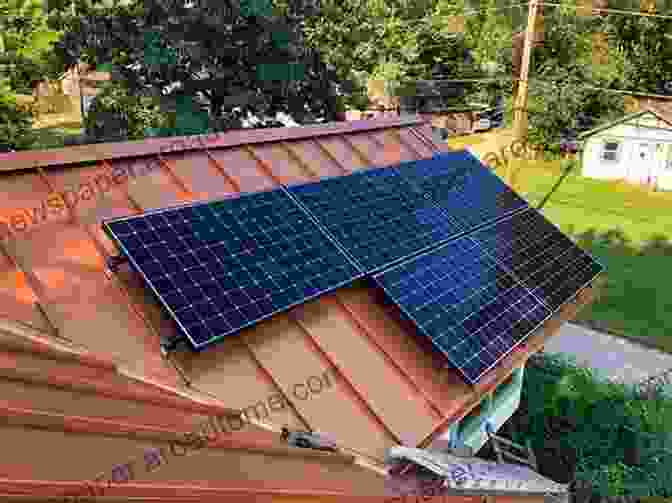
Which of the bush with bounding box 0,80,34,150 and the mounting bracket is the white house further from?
the mounting bracket

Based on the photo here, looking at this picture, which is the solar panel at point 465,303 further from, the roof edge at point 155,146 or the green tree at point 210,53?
the green tree at point 210,53

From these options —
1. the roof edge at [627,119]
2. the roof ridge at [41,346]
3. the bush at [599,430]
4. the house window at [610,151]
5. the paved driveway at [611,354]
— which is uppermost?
the roof ridge at [41,346]

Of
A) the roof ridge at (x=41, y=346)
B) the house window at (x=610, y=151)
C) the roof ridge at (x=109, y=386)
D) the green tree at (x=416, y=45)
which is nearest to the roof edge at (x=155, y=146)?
the roof ridge at (x=41, y=346)

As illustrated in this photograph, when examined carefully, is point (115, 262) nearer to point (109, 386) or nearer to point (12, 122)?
point (109, 386)

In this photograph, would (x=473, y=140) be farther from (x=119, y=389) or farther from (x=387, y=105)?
(x=119, y=389)

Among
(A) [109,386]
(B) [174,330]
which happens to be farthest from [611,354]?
(A) [109,386]

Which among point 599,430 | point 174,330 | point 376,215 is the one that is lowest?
point 599,430

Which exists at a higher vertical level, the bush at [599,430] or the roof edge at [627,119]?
the roof edge at [627,119]
